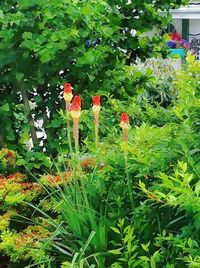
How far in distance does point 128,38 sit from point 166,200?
9.37 ft

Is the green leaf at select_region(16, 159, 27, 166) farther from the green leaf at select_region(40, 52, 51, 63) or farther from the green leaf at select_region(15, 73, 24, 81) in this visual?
the green leaf at select_region(40, 52, 51, 63)

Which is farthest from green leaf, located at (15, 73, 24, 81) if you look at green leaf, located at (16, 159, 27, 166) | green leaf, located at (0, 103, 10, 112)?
green leaf, located at (16, 159, 27, 166)

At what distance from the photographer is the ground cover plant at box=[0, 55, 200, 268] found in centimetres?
280

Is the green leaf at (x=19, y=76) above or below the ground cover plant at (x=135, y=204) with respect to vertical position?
above

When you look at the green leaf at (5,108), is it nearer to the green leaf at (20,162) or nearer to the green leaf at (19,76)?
the green leaf at (19,76)

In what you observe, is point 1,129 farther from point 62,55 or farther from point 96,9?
point 96,9

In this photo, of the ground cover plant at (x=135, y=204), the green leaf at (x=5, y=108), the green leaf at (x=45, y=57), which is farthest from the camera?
the green leaf at (x=5, y=108)

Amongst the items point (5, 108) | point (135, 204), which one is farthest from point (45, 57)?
point (135, 204)

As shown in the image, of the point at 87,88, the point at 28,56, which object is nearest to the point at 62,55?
the point at 28,56

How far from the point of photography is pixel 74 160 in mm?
3498

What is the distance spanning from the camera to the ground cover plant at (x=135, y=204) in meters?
2.80

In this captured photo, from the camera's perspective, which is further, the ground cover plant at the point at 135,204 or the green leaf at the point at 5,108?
the green leaf at the point at 5,108

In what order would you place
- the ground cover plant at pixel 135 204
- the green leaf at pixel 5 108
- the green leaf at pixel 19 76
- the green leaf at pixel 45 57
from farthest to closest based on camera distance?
the green leaf at pixel 5 108 → the green leaf at pixel 19 76 → the green leaf at pixel 45 57 → the ground cover plant at pixel 135 204

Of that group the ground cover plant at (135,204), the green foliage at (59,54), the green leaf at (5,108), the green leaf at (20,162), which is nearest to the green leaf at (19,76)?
the green foliage at (59,54)
